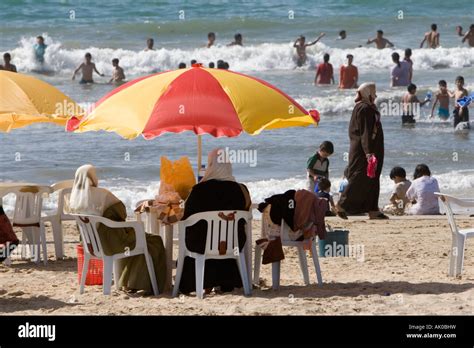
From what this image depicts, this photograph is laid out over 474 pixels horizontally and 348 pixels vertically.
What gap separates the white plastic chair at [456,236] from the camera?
351 inches

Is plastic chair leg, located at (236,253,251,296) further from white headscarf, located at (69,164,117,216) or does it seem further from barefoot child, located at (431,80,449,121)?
barefoot child, located at (431,80,449,121)

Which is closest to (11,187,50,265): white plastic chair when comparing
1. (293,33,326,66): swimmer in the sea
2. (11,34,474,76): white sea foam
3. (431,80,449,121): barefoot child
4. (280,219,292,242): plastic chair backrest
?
(280,219,292,242): plastic chair backrest

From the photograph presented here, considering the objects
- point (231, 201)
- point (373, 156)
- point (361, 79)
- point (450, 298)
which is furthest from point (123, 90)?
point (361, 79)

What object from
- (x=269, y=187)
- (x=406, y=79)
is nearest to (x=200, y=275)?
(x=269, y=187)

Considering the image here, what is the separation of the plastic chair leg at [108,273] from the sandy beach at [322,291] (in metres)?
0.08

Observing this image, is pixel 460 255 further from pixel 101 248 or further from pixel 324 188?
pixel 324 188

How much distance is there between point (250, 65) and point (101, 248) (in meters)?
20.9

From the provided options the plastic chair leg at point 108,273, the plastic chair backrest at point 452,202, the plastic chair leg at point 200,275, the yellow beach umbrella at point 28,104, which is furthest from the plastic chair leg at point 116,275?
the plastic chair backrest at point 452,202

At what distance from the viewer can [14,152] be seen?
18547 mm

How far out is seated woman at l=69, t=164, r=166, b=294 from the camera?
27.7ft

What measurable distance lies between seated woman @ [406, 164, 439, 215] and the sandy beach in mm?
1510
